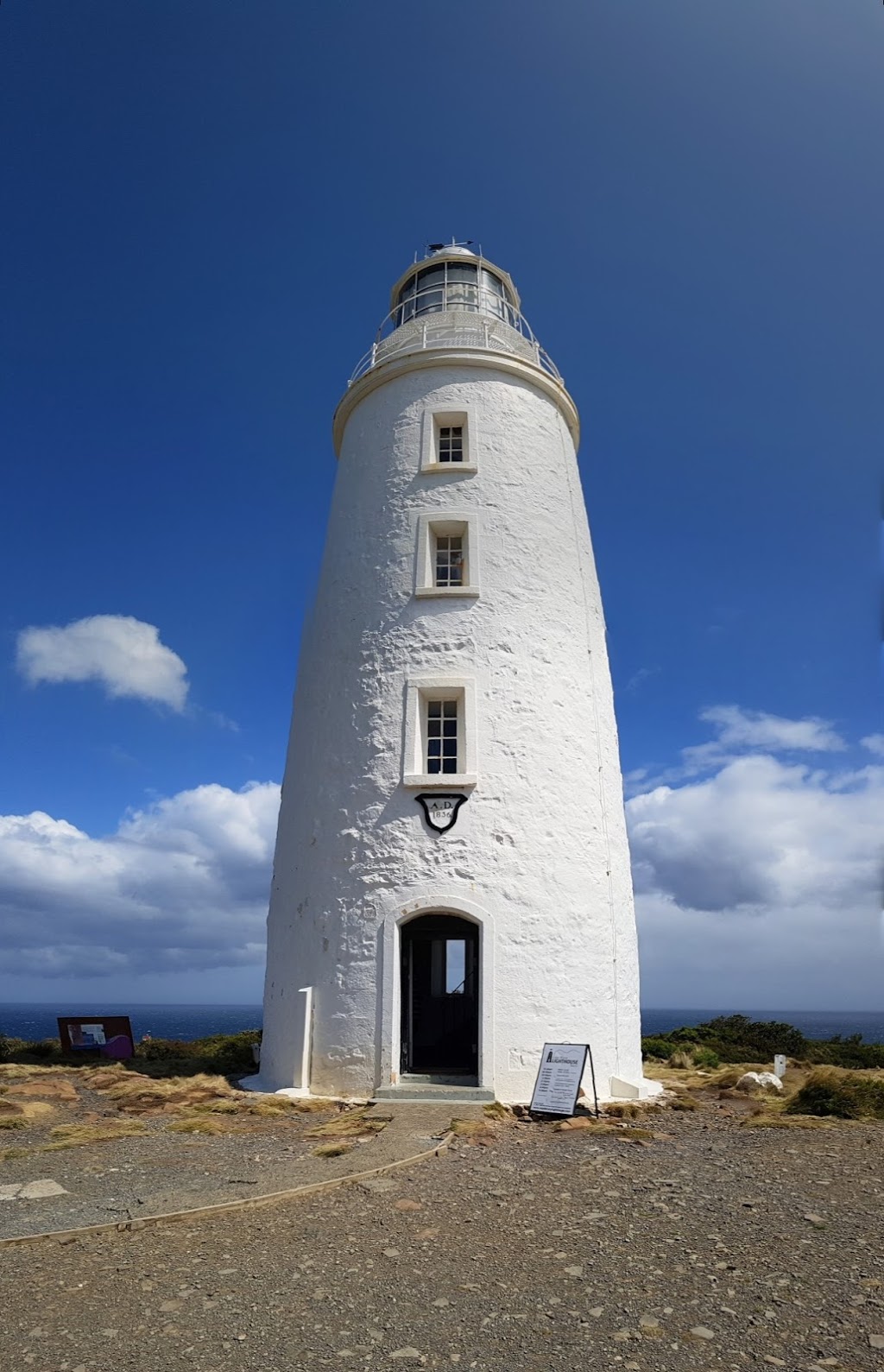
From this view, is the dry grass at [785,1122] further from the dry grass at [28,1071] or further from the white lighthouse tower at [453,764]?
the dry grass at [28,1071]

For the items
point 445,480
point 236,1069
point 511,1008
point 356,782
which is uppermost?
point 445,480

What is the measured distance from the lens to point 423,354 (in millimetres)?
16609

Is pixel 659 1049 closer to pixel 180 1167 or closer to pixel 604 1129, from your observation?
pixel 604 1129

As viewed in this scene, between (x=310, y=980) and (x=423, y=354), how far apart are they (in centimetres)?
1136

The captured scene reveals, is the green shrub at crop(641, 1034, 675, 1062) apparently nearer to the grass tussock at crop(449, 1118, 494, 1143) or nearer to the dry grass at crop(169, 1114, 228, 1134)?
the grass tussock at crop(449, 1118, 494, 1143)

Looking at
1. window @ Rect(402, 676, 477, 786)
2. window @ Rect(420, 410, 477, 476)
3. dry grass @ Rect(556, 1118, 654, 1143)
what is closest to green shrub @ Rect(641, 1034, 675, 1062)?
dry grass @ Rect(556, 1118, 654, 1143)

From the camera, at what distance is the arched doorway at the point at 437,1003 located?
551 inches

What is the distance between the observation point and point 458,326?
1783 cm

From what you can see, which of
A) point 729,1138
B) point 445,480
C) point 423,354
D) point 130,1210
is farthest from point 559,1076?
point 423,354

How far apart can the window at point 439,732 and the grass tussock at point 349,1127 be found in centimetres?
466

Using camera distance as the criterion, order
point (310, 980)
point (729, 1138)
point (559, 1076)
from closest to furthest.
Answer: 1. point (729, 1138)
2. point (559, 1076)
3. point (310, 980)

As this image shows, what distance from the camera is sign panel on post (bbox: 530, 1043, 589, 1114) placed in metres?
11.3

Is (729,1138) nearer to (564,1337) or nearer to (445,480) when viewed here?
(564,1337)

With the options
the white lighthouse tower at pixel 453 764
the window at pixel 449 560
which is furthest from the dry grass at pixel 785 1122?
the window at pixel 449 560
